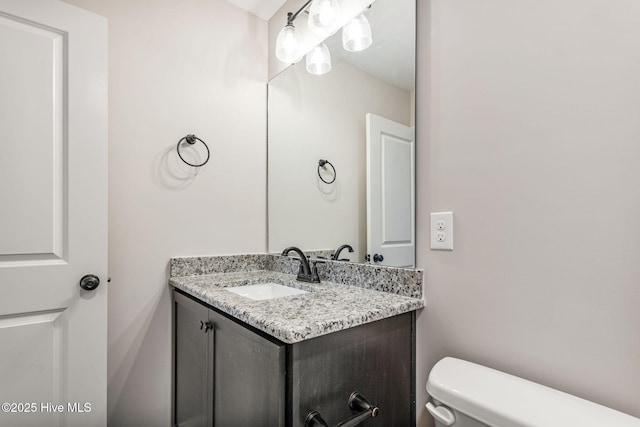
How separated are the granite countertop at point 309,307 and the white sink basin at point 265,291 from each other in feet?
0.20

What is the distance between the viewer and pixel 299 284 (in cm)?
144

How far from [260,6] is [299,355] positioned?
1887mm

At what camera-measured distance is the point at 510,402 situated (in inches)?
27.9

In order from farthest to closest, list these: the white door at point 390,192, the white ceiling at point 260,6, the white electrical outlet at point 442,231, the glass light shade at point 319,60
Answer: the white ceiling at point 260,6 < the glass light shade at point 319,60 < the white door at point 390,192 < the white electrical outlet at point 442,231

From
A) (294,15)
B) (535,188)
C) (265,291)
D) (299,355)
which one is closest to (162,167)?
(265,291)

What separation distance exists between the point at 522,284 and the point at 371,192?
638mm

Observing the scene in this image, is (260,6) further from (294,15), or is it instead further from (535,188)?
(535,188)

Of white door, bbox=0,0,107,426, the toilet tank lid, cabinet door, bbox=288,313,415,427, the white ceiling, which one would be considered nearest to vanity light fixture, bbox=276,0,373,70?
the white ceiling

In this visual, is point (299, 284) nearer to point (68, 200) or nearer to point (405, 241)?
point (405, 241)

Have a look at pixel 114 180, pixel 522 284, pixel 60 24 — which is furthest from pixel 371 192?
pixel 60 24

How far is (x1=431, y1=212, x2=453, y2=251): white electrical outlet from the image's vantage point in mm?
1022

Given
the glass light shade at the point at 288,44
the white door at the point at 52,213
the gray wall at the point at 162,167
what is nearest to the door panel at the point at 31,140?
the white door at the point at 52,213

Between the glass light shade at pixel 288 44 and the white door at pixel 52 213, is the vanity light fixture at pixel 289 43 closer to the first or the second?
the glass light shade at pixel 288 44

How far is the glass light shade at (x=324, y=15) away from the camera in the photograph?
1466 mm
